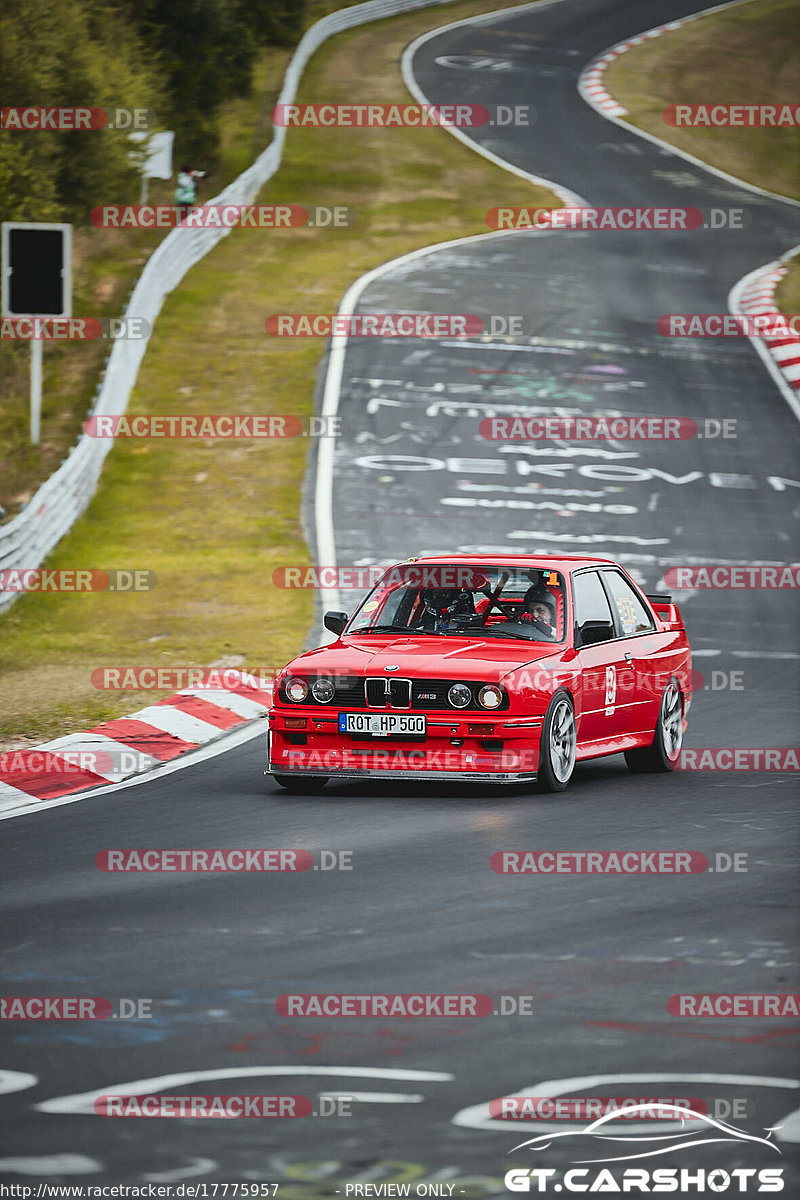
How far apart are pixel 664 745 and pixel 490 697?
211 cm

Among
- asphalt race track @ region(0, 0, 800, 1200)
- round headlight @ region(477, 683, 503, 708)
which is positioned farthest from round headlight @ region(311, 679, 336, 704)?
round headlight @ region(477, 683, 503, 708)

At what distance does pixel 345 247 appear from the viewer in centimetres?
4200

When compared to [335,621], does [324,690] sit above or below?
below

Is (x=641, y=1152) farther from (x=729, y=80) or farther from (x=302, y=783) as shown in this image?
(x=729, y=80)

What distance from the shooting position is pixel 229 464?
2736 cm

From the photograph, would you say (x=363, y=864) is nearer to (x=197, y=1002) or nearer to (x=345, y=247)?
(x=197, y=1002)

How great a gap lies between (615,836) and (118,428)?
64.2ft

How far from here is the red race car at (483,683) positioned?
36.4 feet

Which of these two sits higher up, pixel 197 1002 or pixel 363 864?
pixel 197 1002

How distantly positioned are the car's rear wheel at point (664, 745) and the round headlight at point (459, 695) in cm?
200

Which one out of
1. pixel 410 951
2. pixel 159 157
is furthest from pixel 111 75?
pixel 410 951

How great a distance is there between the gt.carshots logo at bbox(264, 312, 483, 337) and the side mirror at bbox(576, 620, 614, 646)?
73.7ft

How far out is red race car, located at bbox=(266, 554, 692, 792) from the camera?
11094 millimetres

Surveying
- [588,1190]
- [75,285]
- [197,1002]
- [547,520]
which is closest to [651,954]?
[197,1002]
